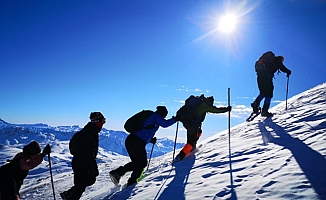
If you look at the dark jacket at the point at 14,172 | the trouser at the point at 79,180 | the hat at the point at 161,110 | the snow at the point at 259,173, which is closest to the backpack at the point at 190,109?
the hat at the point at 161,110

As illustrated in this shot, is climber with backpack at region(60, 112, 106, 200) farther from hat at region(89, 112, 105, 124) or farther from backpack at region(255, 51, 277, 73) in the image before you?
backpack at region(255, 51, 277, 73)

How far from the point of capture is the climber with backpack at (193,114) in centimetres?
860

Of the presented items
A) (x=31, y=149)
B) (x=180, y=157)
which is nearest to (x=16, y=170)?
(x=31, y=149)

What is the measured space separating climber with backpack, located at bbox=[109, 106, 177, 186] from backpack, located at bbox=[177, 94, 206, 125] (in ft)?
4.94

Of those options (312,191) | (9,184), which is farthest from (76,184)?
(312,191)

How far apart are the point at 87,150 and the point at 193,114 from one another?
414 centimetres

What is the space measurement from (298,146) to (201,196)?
2.99 m

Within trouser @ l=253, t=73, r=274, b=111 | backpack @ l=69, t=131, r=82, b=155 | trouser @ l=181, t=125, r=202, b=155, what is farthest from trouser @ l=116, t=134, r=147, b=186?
trouser @ l=253, t=73, r=274, b=111

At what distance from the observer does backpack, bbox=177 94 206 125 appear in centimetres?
859

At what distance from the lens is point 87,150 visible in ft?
19.9

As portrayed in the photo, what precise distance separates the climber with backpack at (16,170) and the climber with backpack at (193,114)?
4.47 meters

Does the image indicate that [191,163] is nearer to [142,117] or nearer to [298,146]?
[142,117]

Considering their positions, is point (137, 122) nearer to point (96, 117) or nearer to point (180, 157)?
point (96, 117)

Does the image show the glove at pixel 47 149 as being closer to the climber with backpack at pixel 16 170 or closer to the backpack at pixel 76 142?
the climber with backpack at pixel 16 170
